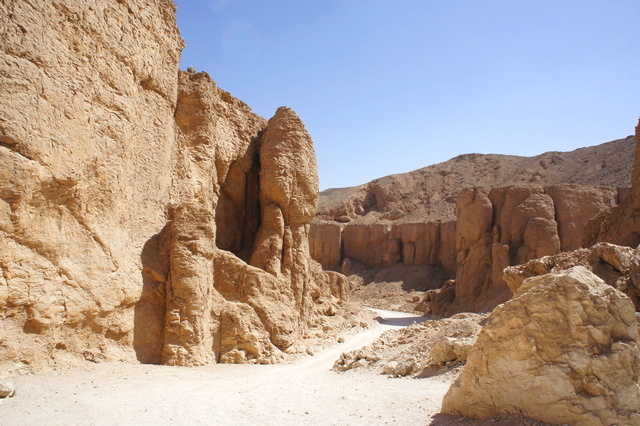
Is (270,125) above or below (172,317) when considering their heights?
above

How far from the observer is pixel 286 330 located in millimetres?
13414

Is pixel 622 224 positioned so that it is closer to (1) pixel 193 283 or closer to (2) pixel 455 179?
→ (1) pixel 193 283

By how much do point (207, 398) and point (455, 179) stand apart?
5742 centimetres

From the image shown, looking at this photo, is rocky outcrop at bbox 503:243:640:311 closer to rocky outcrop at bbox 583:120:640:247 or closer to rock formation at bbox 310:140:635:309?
rocky outcrop at bbox 583:120:640:247

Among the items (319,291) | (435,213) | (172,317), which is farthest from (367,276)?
(172,317)

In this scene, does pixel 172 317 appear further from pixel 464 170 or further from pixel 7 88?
pixel 464 170

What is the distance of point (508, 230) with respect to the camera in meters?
28.2

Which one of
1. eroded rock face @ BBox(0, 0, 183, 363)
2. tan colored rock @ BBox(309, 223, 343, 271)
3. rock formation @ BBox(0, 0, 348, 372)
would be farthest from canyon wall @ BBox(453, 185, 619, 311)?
eroded rock face @ BBox(0, 0, 183, 363)

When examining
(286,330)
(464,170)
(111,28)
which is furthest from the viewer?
(464,170)

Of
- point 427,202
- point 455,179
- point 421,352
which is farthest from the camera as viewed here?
point 455,179

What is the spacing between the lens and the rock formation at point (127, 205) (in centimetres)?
800

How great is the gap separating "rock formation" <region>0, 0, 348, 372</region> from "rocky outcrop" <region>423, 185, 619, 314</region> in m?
15.5

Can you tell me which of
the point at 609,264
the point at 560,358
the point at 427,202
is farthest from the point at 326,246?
the point at 560,358

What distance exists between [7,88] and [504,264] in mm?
25099
